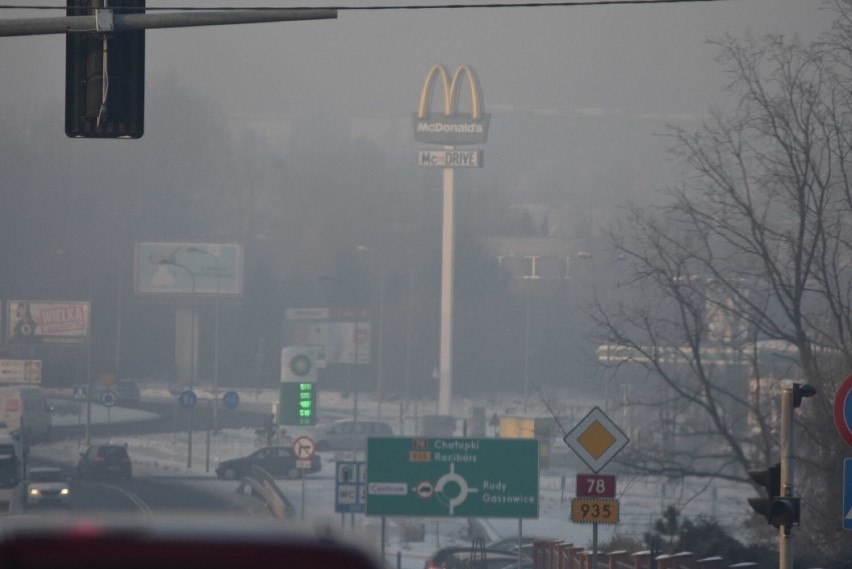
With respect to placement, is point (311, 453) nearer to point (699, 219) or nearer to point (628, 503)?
point (699, 219)

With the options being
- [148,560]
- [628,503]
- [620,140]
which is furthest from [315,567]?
[620,140]

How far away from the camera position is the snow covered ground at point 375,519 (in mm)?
38281

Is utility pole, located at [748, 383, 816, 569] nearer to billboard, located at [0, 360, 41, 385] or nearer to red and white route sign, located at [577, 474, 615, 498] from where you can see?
red and white route sign, located at [577, 474, 615, 498]

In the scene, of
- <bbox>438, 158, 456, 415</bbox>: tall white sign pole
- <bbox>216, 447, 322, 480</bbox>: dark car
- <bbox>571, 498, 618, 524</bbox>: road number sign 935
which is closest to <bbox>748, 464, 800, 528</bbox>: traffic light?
<bbox>571, 498, 618, 524</bbox>: road number sign 935

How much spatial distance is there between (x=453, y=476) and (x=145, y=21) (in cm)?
1304

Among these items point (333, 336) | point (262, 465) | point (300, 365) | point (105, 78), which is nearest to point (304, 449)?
point (262, 465)

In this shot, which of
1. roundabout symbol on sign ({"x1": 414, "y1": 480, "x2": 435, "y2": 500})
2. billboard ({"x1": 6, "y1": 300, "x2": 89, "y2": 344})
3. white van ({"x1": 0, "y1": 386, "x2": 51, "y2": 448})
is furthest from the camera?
billboard ({"x1": 6, "y1": 300, "x2": 89, "y2": 344})

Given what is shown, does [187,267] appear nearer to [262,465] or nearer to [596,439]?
[262,465]

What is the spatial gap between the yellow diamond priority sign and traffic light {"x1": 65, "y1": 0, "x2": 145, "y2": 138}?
6978 mm

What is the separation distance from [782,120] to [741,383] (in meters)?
18.1

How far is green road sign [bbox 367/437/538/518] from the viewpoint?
20.8 metres

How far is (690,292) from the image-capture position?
2433 centimetres

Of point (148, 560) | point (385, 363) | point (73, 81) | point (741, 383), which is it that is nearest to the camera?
point (148, 560)

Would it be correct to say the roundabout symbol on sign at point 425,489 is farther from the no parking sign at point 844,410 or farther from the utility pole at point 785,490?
the no parking sign at point 844,410
